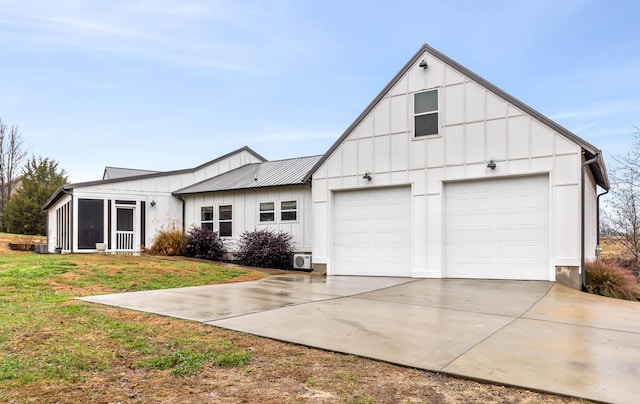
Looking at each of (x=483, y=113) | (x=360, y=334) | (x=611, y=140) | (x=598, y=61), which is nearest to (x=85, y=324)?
(x=360, y=334)

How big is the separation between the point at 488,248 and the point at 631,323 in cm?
500

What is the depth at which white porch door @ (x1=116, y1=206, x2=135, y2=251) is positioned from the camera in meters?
18.4

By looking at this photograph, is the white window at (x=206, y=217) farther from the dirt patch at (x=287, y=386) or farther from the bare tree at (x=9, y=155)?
the bare tree at (x=9, y=155)

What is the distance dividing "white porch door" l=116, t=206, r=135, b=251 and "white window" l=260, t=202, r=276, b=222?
19.8 ft

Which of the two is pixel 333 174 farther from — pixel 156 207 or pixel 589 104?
pixel 589 104

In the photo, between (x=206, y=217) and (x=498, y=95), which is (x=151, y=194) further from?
(x=498, y=95)

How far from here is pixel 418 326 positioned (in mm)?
5945

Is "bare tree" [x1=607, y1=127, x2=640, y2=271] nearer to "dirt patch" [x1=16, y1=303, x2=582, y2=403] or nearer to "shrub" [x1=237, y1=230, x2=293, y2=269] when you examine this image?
"shrub" [x1=237, y1=230, x2=293, y2=269]

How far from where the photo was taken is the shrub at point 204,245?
17.6 m

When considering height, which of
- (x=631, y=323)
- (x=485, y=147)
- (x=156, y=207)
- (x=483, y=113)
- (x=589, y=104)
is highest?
(x=589, y=104)

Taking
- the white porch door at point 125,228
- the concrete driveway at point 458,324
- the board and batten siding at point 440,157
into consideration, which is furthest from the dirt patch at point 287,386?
the white porch door at point 125,228

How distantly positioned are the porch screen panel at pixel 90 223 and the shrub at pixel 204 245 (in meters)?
3.82

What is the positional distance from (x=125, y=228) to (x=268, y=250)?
23.9ft

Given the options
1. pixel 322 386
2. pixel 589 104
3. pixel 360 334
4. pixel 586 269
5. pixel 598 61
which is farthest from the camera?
pixel 589 104
